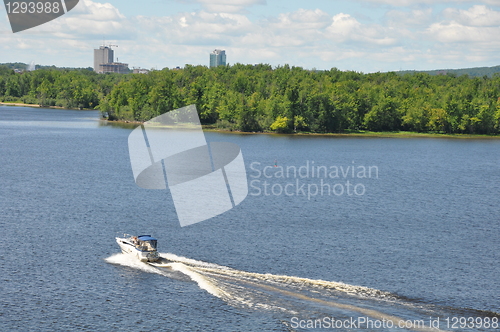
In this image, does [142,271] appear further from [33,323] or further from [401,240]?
[401,240]

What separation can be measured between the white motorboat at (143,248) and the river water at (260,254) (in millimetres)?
935

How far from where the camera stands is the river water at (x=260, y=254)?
38.8m

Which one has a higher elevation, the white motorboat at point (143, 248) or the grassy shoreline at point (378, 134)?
the grassy shoreline at point (378, 134)

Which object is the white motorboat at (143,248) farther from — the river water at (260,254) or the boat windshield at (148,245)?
the river water at (260,254)

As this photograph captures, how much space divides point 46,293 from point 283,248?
787 inches

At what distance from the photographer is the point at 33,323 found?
37.5 meters

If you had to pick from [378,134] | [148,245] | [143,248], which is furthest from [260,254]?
[378,134]

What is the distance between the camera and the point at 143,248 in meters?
48.3

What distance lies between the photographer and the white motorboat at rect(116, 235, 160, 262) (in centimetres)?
4800

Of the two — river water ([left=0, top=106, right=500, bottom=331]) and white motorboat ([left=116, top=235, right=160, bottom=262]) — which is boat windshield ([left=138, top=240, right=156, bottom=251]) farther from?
river water ([left=0, top=106, right=500, bottom=331])

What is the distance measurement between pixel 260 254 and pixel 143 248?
31.2 ft

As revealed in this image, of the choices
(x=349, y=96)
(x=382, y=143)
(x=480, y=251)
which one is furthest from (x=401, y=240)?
(x=349, y=96)

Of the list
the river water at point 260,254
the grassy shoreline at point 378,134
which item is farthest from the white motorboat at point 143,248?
the grassy shoreline at point 378,134

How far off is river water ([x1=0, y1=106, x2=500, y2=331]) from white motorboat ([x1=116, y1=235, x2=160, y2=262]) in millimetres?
Result: 935
